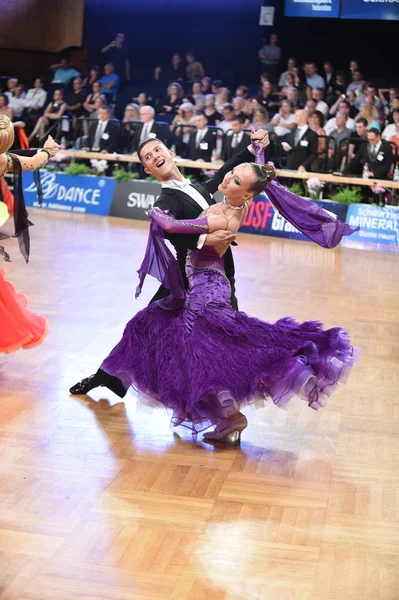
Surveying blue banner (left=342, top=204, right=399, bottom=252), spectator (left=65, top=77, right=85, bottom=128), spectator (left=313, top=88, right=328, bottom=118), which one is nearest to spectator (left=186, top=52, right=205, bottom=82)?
spectator (left=65, top=77, right=85, bottom=128)

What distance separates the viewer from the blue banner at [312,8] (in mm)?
12805

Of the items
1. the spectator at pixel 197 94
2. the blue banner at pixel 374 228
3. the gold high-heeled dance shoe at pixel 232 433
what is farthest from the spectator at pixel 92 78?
the gold high-heeled dance shoe at pixel 232 433

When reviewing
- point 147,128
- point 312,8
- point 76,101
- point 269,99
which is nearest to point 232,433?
point 147,128

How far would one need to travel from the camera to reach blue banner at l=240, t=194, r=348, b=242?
33.1ft

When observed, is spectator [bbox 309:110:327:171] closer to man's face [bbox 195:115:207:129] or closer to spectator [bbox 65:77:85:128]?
man's face [bbox 195:115:207:129]

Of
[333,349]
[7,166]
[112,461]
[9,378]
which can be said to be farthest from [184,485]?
[7,166]

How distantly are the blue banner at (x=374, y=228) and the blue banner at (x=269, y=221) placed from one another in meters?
0.21

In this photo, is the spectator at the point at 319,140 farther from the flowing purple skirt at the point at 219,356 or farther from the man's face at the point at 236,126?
the flowing purple skirt at the point at 219,356

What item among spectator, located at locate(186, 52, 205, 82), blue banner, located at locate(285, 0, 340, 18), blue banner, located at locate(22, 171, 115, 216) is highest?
blue banner, located at locate(285, 0, 340, 18)

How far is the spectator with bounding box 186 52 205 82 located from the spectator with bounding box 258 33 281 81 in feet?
3.20

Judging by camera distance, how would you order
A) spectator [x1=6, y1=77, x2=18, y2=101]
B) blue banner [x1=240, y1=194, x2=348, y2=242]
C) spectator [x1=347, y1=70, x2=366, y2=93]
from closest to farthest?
blue banner [x1=240, y1=194, x2=348, y2=242], spectator [x1=347, y1=70, x2=366, y2=93], spectator [x1=6, y1=77, x2=18, y2=101]

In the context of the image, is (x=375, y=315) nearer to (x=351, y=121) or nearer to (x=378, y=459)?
(x=378, y=459)

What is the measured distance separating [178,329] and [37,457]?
0.88 m

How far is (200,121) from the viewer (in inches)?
436
